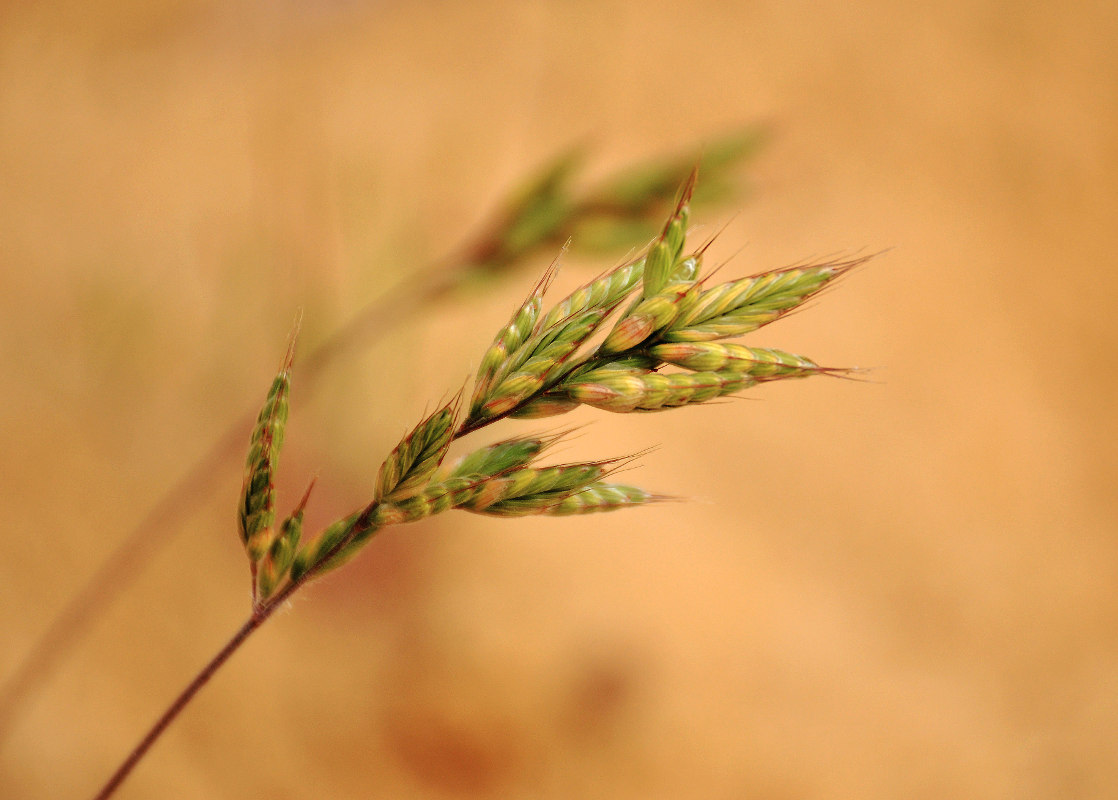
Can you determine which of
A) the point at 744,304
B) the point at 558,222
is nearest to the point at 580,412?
the point at 558,222

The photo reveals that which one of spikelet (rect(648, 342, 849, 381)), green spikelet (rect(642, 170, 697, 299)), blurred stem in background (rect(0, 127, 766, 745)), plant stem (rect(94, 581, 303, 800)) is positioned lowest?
plant stem (rect(94, 581, 303, 800))

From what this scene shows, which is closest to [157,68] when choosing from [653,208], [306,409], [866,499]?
[306,409]

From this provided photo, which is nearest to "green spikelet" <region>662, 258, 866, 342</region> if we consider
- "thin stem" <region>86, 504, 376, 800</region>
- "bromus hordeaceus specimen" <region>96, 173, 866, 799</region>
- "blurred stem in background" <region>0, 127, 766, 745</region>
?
"bromus hordeaceus specimen" <region>96, 173, 866, 799</region>

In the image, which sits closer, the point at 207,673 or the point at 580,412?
the point at 207,673

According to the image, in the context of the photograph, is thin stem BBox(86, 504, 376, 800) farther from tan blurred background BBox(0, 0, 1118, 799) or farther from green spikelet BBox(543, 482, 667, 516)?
tan blurred background BBox(0, 0, 1118, 799)

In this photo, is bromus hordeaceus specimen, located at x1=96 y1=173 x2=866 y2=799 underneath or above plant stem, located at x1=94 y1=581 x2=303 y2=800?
above

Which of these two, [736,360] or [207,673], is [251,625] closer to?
[207,673]

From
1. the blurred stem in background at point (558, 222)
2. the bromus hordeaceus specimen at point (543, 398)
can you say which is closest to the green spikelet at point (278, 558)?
the bromus hordeaceus specimen at point (543, 398)
